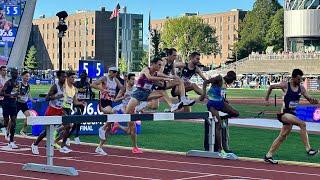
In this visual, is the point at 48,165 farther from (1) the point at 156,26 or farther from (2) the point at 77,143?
(1) the point at 156,26

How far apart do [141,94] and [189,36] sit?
5294 inches

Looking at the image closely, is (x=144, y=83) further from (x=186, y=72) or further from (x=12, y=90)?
(x=12, y=90)

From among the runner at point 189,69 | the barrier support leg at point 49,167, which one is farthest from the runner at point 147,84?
the barrier support leg at point 49,167

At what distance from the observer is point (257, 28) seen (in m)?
133

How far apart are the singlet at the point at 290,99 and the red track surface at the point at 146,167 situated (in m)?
1.19

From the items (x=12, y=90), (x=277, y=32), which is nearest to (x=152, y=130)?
(x=12, y=90)

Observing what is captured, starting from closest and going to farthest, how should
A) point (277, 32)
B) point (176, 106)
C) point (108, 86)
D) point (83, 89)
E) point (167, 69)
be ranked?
1. point (167, 69)
2. point (176, 106)
3. point (108, 86)
4. point (83, 89)
5. point (277, 32)

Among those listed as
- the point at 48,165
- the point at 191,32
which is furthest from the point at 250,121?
the point at 191,32

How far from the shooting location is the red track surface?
42.1ft

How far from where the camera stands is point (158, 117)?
49.7ft

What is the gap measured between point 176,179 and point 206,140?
514 centimetres

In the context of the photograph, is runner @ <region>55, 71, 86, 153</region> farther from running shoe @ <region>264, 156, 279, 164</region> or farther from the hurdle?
running shoe @ <region>264, 156, 279, 164</region>

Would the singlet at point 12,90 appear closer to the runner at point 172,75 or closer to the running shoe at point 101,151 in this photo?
the running shoe at point 101,151

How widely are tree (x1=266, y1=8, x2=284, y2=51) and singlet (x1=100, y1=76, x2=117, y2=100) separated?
116070 millimetres
